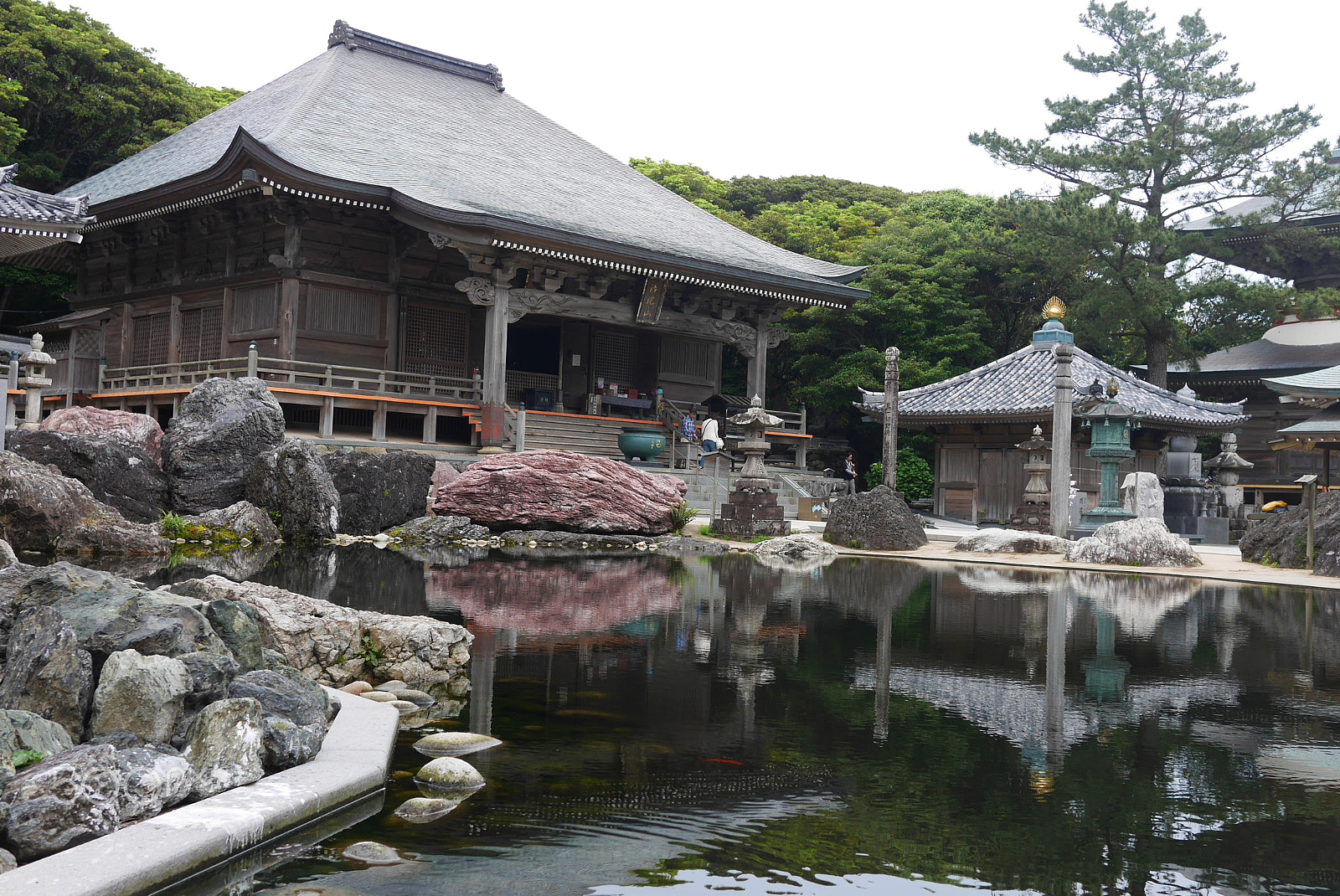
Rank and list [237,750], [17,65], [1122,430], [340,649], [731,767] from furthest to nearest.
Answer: [17,65]
[1122,430]
[340,649]
[731,767]
[237,750]

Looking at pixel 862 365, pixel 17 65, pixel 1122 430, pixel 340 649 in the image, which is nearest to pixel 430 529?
pixel 340 649

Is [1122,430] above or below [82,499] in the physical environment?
above

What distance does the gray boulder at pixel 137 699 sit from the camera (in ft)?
14.6

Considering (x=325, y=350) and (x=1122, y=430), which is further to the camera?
(x=325, y=350)

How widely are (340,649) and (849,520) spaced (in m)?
13.3

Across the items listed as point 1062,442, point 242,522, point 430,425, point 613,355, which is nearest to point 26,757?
point 242,522

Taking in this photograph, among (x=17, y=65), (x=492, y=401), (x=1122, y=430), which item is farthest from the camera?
(x=17, y=65)

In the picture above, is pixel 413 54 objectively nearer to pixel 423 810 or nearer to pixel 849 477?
pixel 849 477

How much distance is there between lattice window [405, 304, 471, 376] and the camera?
1030 inches

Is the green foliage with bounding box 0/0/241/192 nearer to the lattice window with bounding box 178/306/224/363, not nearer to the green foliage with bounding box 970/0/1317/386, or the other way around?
the lattice window with bounding box 178/306/224/363

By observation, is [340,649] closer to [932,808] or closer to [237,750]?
[237,750]

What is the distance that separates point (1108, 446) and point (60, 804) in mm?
20175

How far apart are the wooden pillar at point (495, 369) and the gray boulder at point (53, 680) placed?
18655 millimetres

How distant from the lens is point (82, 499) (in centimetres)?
1425
